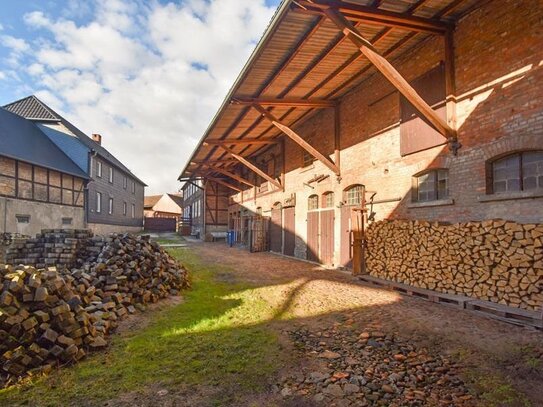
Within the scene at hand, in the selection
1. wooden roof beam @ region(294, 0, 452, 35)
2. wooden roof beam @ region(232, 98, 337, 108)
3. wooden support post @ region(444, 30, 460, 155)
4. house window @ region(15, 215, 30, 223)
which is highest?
wooden roof beam @ region(294, 0, 452, 35)

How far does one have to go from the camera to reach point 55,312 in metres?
4.18

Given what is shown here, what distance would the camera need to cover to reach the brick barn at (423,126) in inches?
233

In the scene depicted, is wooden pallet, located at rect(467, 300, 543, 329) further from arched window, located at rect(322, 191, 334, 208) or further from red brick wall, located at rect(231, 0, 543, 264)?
arched window, located at rect(322, 191, 334, 208)

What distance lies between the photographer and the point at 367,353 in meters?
4.24

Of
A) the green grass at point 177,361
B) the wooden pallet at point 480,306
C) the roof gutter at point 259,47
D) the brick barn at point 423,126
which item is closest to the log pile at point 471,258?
the brick barn at point 423,126

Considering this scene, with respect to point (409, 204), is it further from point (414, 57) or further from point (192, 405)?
point (192, 405)

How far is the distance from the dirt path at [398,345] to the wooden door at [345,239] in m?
2.87

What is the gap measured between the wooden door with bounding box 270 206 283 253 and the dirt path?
28.1ft

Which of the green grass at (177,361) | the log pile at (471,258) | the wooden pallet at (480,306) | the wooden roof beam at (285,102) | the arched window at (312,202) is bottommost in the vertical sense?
the green grass at (177,361)

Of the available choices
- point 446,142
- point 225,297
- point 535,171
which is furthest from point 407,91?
point 225,297

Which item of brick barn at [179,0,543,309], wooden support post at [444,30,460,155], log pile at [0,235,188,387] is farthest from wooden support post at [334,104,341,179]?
log pile at [0,235,188,387]

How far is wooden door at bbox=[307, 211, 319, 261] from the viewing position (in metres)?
12.9

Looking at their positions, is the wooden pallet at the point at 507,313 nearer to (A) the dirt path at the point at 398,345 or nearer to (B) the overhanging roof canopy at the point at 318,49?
(A) the dirt path at the point at 398,345

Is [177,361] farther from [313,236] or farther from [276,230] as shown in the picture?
[276,230]
